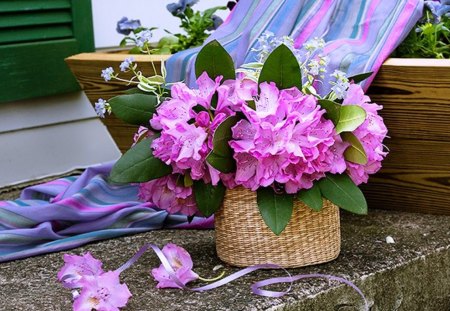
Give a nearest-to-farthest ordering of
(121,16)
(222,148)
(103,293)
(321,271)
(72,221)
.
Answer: (103,293), (222,148), (321,271), (72,221), (121,16)

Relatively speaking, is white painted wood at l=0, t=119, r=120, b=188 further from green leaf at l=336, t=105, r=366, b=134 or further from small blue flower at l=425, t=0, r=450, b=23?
green leaf at l=336, t=105, r=366, b=134

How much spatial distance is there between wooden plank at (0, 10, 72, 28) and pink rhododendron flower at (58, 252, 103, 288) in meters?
1.20

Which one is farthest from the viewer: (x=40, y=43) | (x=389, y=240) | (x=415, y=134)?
(x=40, y=43)

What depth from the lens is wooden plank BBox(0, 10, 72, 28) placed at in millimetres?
2854

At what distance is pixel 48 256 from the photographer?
2172mm

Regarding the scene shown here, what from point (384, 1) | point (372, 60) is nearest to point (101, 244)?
point (372, 60)

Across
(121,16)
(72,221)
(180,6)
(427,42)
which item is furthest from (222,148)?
(121,16)

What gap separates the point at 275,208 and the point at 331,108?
0.22 meters

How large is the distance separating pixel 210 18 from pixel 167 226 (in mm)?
807

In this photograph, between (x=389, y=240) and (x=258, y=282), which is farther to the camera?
(x=389, y=240)

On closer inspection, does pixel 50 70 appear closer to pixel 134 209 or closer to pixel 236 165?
pixel 134 209

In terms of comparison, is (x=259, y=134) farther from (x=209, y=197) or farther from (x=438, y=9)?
(x=438, y=9)

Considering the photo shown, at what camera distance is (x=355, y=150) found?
1871mm

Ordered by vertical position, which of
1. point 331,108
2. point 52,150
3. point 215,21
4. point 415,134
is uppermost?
point 331,108
